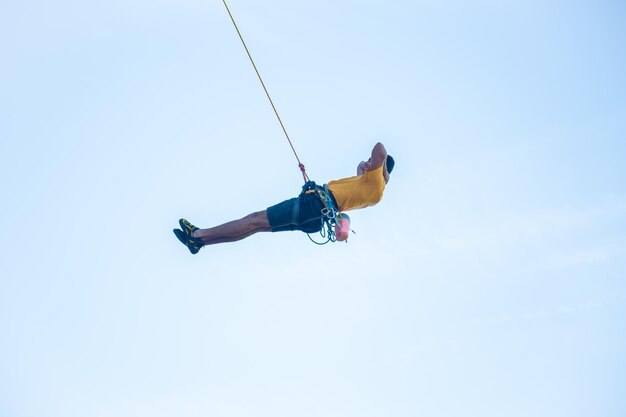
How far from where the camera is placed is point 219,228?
Result: 8180 mm

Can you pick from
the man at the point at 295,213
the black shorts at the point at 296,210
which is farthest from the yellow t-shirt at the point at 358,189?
the black shorts at the point at 296,210

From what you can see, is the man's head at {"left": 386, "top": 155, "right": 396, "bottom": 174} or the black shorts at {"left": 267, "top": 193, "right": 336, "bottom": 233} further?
the man's head at {"left": 386, "top": 155, "right": 396, "bottom": 174}

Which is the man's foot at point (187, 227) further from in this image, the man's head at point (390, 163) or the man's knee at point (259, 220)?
the man's head at point (390, 163)

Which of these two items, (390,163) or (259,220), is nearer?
(259,220)

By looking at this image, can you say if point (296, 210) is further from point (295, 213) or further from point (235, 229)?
point (235, 229)

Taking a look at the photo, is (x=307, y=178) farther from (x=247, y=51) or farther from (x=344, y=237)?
(x=247, y=51)

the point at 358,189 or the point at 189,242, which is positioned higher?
the point at 358,189

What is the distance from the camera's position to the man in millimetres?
8156

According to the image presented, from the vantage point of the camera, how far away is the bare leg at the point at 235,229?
26.8ft

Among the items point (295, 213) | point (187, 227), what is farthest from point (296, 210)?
point (187, 227)

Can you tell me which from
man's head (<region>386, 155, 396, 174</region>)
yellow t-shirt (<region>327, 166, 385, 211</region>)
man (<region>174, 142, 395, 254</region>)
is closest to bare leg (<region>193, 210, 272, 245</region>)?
man (<region>174, 142, 395, 254</region>)

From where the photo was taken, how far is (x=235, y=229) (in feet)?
26.8

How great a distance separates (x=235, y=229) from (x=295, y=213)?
60 cm

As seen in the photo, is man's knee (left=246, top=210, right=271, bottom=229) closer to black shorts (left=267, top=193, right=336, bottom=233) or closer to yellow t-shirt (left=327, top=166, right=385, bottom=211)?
black shorts (left=267, top=193, right=336, bottom=233)
